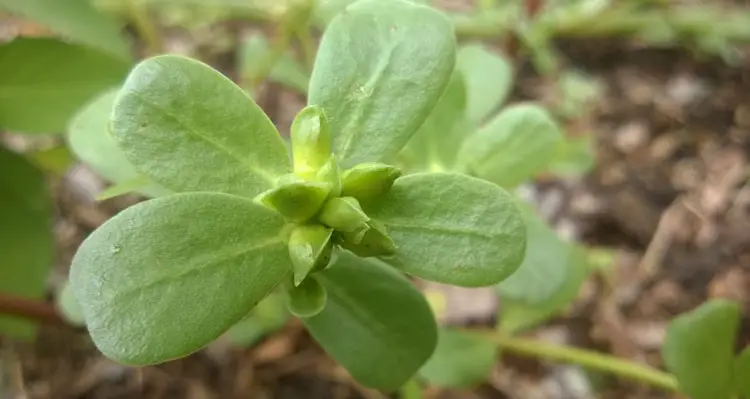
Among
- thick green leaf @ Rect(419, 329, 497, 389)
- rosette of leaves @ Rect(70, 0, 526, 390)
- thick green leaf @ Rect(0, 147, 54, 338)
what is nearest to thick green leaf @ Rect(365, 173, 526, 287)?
rosette of leaves @ Rect(70, 0, 526, 390)

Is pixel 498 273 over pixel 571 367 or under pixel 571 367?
over

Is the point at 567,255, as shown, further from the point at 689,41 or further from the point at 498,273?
the point at 689,41

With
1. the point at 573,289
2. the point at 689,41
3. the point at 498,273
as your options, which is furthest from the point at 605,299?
the point at 498,273

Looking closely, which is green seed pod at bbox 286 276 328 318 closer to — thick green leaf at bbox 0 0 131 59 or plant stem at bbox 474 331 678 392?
plant stem at bbox 474 331 678 392

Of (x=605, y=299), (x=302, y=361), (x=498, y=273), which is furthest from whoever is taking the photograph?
(x=605, y=299)

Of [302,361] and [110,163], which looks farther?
[302,361]

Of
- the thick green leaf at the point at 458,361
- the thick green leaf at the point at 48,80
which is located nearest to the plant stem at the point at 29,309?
the thick green leaf at the point at 48,80

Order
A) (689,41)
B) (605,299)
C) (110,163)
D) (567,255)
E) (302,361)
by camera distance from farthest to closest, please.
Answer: (689,41), (605,299), (302,361), (567,255), (110,163)
